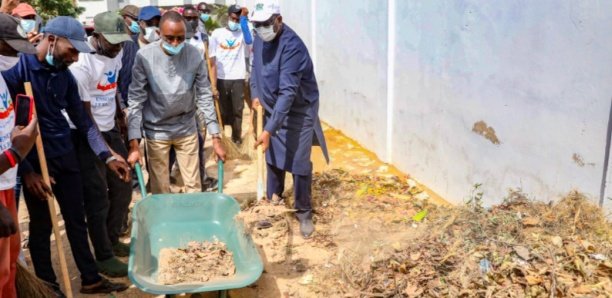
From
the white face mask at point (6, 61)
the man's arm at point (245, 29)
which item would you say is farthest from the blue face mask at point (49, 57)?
the man's arm at point (245, 29)

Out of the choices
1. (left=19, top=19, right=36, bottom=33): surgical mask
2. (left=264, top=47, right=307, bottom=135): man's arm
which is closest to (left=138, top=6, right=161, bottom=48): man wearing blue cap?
(left=19, top=19, right=36, bottom=33): surgical mask

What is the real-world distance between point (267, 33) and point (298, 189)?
136 centimetres

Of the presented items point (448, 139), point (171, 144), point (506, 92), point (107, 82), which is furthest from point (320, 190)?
point (107, 82)

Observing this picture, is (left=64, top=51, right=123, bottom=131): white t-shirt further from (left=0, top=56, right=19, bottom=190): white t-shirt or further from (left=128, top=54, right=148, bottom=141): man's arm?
(left=0, top=56, right=19, bottom=190): white t-shirt

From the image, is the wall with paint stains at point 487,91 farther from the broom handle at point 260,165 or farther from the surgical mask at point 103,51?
the surgical mask at point 103,51

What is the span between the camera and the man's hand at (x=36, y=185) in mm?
3193

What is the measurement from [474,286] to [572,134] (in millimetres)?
1428

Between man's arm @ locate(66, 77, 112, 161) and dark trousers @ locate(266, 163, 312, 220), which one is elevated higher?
man's arm @ locate(66, 77, 112, 161)

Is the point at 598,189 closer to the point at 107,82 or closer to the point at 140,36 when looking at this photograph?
the point at 107,82

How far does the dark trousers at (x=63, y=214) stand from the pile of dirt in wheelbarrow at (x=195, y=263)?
56cm

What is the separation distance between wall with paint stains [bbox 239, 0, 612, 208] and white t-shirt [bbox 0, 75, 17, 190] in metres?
3.50

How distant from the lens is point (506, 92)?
4.61 meters

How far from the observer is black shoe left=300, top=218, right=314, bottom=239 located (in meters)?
4.94

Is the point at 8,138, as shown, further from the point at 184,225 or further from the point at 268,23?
the point at 268,23
